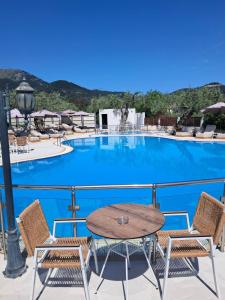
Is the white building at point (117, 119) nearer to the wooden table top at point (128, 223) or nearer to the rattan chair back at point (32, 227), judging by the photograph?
the wooden table top at point (128, 223)

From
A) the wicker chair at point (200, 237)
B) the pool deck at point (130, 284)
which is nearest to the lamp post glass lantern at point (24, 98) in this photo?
the pool deck at point (130, 284)

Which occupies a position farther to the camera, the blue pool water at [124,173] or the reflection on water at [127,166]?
the reflection on water at [127,166]

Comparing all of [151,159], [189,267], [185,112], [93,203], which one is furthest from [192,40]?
[189,267]

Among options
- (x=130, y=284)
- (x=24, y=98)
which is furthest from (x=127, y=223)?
(x=24, y=98)

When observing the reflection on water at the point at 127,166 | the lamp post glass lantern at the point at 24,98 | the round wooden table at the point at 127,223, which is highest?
the lamp post glass lantern at the point at 24,98

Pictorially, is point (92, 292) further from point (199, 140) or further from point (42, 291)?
point (199, 140)

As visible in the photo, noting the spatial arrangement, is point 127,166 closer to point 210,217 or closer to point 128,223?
point 210,217

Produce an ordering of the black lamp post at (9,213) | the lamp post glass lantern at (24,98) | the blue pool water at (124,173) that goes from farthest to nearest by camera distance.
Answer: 1. the blue pool water at (124,173)
2. the lamp post glass lantern at (24,98)
3. the black lamp post at (9,213)

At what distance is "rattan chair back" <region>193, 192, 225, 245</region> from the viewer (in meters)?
2.21

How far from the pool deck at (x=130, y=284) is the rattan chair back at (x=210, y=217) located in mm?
431

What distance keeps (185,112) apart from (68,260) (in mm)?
24678

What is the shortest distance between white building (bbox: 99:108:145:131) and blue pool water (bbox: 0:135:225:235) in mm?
10190

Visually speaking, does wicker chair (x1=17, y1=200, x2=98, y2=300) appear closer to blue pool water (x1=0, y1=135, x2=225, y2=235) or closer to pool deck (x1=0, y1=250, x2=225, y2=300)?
pool deck (x1=0, y1=250, x2=225, y2=300)

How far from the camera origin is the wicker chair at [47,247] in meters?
2.07
